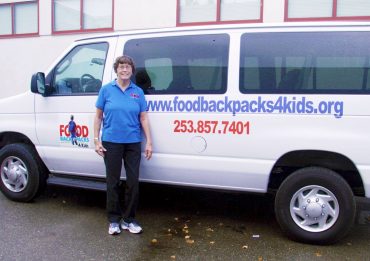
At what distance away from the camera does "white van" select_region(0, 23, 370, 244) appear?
3750 mm

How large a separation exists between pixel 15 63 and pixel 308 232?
11.2 m

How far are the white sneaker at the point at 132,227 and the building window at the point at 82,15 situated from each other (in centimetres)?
819

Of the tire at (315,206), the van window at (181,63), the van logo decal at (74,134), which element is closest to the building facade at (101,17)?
the van window at (181,63)

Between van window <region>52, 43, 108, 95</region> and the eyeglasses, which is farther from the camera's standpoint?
van window <region>52, 43, 108, 95</region>

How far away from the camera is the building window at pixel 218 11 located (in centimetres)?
1007

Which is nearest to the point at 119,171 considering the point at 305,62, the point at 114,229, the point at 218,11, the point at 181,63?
the point at 114,229

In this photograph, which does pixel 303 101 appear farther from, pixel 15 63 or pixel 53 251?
pixel 15 63

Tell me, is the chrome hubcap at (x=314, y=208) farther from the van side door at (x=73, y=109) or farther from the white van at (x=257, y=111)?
the van side door at (x=73, y=109)

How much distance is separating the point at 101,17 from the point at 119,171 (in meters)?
8.46

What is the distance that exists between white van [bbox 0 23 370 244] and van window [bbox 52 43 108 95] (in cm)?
2

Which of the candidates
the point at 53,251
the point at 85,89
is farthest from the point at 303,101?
the point at 53,251

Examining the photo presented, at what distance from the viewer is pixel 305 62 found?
12.6ft

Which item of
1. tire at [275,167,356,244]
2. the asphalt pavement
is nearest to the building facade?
the asphalt pavement

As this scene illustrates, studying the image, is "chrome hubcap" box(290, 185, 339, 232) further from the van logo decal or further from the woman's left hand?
the van logo decal
